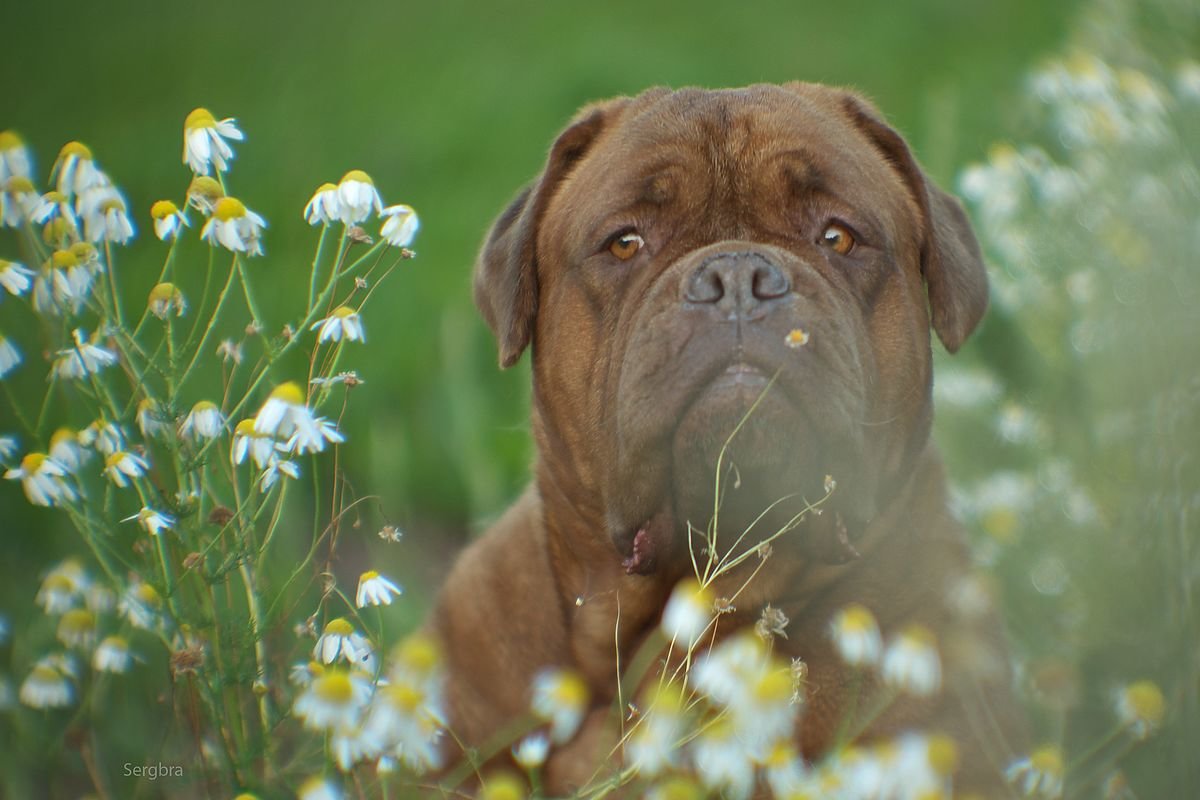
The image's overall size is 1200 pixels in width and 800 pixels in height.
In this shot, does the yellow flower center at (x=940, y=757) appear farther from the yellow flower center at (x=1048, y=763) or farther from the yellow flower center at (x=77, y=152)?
the yellow flower center at (x=77, y=152)

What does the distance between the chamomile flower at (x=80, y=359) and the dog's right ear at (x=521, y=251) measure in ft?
3.49

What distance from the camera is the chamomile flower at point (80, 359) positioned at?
231cm

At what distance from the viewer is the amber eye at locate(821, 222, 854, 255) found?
3033 millimetres

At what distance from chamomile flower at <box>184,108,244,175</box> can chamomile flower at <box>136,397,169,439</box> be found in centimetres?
41

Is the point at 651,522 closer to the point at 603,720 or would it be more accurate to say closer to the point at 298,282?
the point at 603,720

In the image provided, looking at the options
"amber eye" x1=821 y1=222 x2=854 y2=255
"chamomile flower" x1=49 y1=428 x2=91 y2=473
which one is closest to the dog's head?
"amber eye" x1=821 y1=222 x2=854 y2=255

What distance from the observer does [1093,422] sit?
13.1ft

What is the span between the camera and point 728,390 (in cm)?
262

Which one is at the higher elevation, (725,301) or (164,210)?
(164,210)

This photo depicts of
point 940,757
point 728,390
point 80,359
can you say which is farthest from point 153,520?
point 940,757

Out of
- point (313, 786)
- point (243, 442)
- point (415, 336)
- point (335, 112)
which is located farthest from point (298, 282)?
point (313, 786)

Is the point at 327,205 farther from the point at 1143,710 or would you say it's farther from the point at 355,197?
the point at 1143,710

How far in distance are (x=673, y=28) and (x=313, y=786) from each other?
7.69 metres

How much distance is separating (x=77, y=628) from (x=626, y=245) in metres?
1.44
